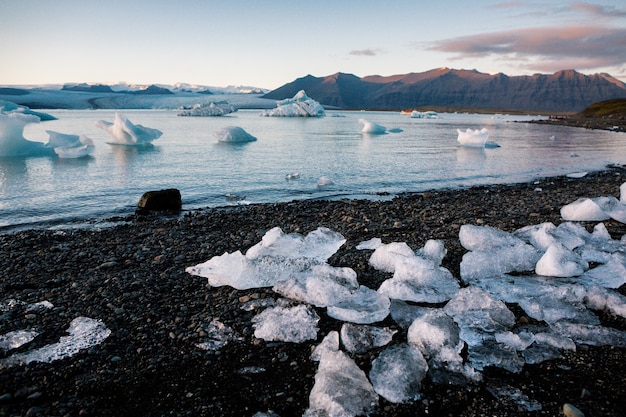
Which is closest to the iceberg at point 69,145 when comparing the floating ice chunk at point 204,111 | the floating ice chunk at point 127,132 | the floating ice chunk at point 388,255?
the floating ice chunk at point 127,132

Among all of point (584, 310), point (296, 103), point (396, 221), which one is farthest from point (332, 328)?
point (296, 103)

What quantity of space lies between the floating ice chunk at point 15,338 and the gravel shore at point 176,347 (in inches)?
3.3

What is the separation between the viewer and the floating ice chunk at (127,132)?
64.7 ft


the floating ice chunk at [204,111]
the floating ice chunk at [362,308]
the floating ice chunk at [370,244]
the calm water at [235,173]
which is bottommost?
the calm water at [235,173]

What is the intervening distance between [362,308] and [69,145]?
55.4ft

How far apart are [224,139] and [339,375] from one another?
20929 millimetres

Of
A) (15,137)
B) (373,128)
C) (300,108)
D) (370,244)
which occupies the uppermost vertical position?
(300,108)

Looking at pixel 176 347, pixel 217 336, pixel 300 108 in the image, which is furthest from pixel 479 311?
pixel 300 108

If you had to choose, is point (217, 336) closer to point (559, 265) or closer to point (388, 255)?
point (388, 255)

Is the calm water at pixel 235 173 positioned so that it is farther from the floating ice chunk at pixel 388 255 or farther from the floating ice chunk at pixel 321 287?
the floating ice chunk at pixel 321 287

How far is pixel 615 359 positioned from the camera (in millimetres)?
2732

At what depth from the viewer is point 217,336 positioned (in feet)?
10.1

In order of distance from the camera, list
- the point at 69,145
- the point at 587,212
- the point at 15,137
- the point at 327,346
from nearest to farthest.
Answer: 1. the point at 327,346
2. the point at 587,212
3. the point at 15,137
4. the point at 69,145

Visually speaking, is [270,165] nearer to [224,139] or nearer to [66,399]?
[224,139]
